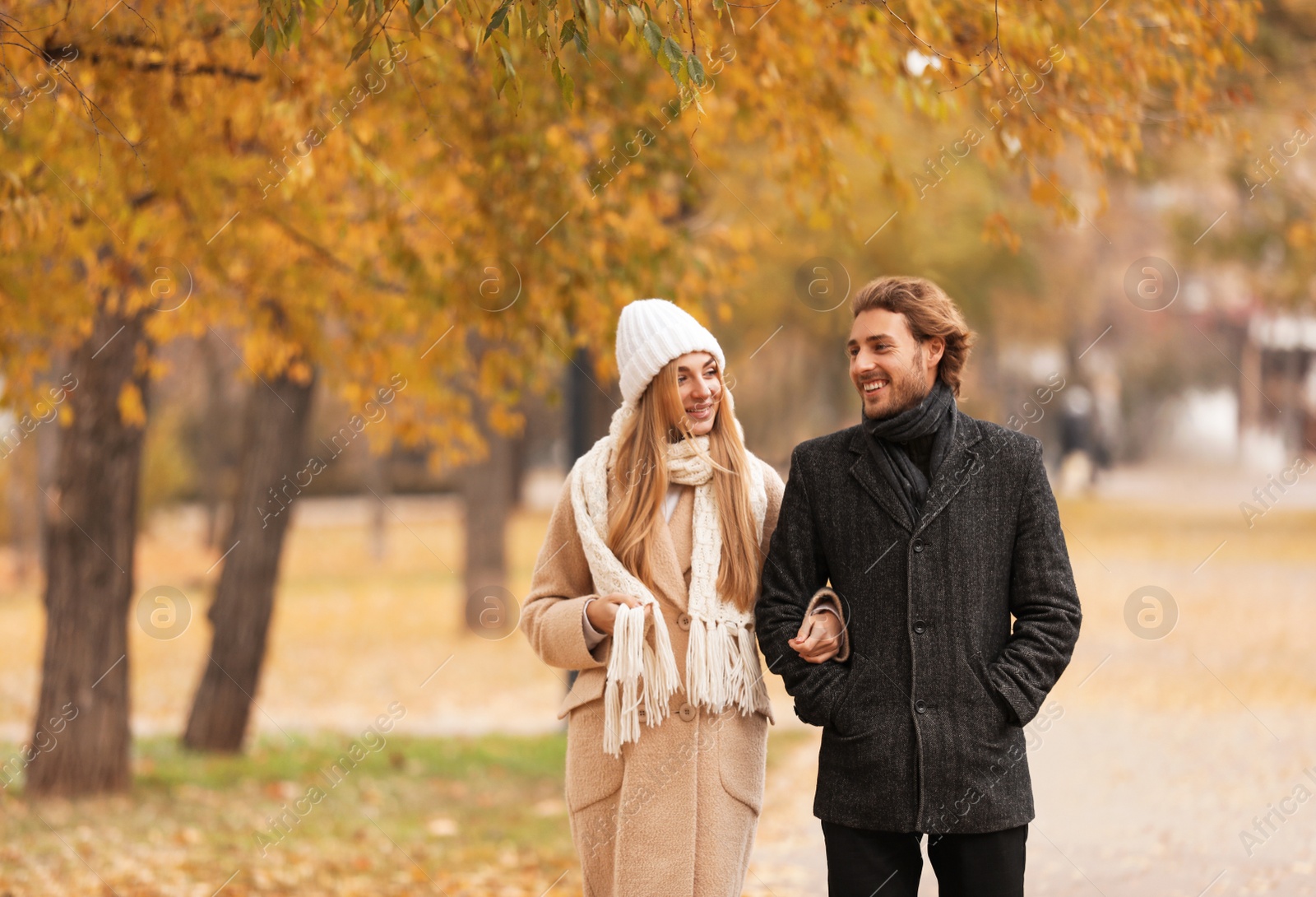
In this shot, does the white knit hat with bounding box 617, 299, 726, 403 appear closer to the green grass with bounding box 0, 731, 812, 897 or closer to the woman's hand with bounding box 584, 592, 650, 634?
the woman's hand with bounding box 584, 592, 650, 634

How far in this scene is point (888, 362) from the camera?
2912 mm

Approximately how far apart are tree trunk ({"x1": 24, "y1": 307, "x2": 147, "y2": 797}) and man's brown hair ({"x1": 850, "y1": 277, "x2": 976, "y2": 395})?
214 inches

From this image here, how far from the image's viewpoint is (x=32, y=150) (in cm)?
503

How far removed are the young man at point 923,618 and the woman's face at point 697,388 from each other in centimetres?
36

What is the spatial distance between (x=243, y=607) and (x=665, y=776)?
6.36m

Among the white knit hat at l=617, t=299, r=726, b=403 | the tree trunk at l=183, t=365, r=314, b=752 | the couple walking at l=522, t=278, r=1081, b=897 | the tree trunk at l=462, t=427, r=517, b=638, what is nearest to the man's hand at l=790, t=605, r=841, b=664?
the couple walking at l=522, t=278, r=1081, b=897

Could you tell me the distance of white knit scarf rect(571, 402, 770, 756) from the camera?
3094mm

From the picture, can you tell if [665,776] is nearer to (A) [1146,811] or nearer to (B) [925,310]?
(B) [925,310]

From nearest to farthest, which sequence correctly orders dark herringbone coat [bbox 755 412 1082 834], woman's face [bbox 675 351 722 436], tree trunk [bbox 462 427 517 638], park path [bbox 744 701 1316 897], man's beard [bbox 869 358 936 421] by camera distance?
dark herringbone coat [bbox 755 412 1082 834]
man's beard [bbox 869 358 936 421]
woman's face [bbox 675 351 722 436]
park path [bbox 744 701 1316 897]
tree trunk [bbox 462 427 517 638]

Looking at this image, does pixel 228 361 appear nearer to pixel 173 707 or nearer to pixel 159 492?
pixel 173 707

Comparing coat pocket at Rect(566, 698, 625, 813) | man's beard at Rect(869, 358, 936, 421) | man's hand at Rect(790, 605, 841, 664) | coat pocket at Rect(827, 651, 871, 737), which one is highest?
man's beard at Rect(869, 358, 936, 421)

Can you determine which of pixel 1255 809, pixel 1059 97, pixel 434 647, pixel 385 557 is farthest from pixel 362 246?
pixel 385 557

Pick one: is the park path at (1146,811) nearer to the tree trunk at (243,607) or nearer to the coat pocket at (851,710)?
the coat pocket at (851,710)

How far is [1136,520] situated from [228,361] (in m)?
16.9
